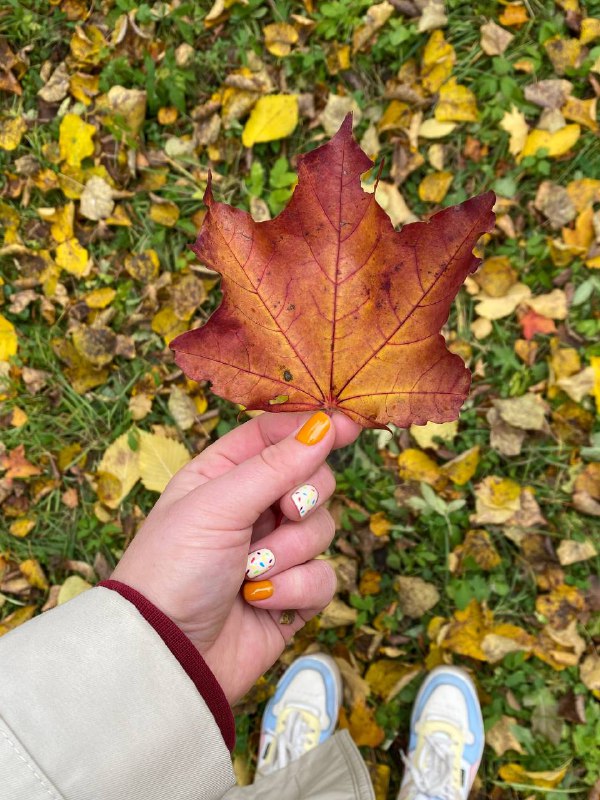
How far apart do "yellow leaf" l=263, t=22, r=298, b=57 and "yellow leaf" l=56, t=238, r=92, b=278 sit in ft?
3.97

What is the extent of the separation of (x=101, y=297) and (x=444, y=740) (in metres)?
2.28

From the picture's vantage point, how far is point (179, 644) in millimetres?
1291

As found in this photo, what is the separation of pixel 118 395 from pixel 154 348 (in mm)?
263

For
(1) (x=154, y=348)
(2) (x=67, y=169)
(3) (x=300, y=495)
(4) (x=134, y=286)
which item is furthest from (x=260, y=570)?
(2) (x=67, y=169)

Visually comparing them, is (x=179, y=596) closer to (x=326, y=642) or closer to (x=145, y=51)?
(x=326, y=642)

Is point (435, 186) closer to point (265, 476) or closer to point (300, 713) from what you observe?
point (265, 476)

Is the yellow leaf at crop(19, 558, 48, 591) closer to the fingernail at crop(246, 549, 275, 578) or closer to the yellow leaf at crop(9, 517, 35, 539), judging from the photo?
the yellow leaf at crop(9, 517, 35, 539)

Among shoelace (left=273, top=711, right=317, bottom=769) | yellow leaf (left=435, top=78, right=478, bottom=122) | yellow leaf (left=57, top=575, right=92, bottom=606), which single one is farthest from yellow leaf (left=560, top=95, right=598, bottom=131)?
yellow leaf (left=57, top=575, right=92, bottom=606)

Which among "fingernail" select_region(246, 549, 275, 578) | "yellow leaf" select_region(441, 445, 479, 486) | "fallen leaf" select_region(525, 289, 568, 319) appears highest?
"fingernail" select_region(246, 549, 275, 578)

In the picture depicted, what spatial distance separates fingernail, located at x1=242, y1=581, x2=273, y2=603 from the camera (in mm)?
1468

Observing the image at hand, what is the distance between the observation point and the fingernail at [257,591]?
147 centimetres

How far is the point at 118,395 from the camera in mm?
2570

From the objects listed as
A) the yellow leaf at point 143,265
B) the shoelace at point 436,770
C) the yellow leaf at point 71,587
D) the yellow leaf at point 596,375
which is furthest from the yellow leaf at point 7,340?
the yellow leaf at point 596,375

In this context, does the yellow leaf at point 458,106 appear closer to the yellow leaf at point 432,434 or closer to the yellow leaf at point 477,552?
the yellow leaf at point 432,434
